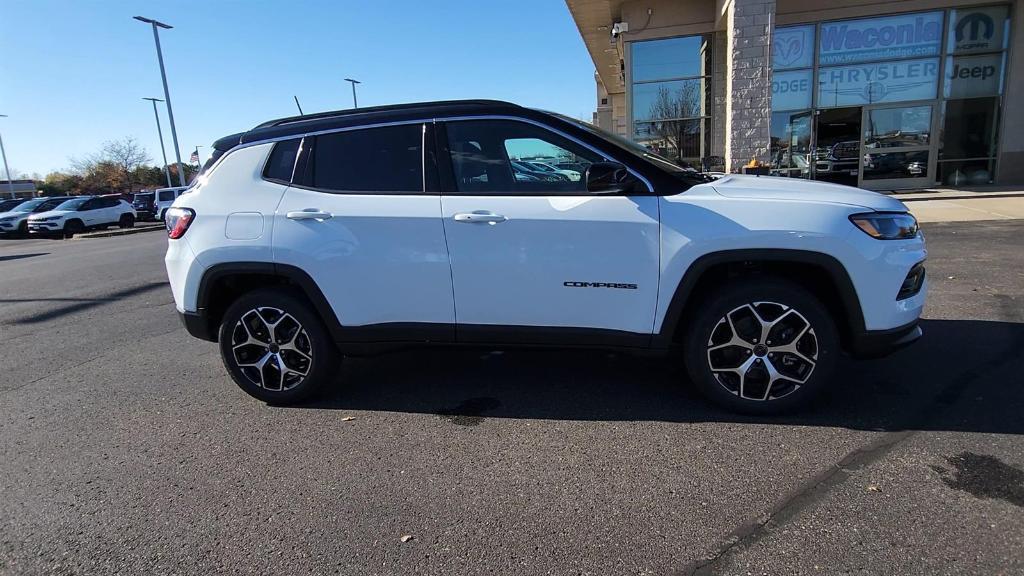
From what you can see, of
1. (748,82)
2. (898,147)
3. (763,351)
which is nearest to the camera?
(763,351)

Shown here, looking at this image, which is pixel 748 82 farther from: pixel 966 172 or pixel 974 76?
pixel 966 172

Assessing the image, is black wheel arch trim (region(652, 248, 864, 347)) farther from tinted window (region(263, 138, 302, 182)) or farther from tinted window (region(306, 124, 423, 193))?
tinted window (region(263, 138, 302, 182))

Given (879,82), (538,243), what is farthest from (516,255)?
(879,82)

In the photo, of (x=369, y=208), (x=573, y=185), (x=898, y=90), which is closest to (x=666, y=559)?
(x=573, y=185)

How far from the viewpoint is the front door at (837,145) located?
1631 cm

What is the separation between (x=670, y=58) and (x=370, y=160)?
15481 millimetres

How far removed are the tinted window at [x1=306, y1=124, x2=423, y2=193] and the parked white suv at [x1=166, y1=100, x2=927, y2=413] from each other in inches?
0.4

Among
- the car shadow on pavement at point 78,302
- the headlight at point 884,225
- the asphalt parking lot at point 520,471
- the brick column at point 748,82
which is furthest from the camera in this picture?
the brick column at point 748,82

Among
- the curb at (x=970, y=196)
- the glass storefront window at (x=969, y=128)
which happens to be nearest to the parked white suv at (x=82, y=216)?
the curb at (x=970, y=196)

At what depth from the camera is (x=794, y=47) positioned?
52.9ft

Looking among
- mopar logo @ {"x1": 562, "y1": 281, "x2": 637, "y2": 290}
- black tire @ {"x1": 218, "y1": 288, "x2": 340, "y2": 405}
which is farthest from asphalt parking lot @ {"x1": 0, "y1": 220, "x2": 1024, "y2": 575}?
mopar logo @ {"x1": 562, "y1": 281, "x2": 637, "y2": 290}

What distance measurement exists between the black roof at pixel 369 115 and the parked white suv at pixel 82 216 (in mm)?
25431

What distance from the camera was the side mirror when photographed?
320 centimetres

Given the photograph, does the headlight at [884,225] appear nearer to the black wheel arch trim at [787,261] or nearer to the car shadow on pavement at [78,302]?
the black wheel arch trim at [787,261]
